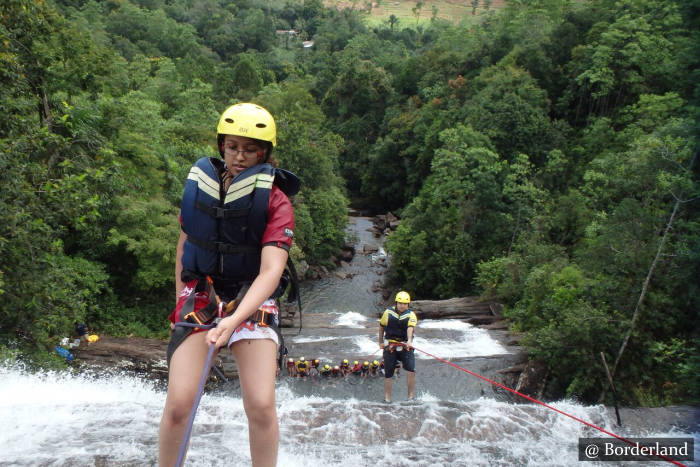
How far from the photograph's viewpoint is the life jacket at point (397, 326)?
30.9ft

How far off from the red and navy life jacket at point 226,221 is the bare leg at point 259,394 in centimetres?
46

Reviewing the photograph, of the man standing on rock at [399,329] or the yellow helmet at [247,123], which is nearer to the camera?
the yellow helmet at [247,123]

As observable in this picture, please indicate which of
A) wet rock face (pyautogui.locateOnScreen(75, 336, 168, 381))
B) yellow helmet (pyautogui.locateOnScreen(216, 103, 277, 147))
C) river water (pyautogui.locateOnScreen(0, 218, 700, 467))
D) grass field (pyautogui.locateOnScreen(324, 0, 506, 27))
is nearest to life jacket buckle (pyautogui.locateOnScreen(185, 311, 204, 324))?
yellow helmet (pyautogui.locateOnScreen(216, 103, 277, 147))

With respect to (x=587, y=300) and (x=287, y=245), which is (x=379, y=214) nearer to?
(x=587, y=300)

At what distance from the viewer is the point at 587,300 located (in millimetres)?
13609

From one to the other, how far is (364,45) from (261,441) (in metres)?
69.6

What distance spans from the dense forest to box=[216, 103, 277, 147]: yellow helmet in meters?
6.49

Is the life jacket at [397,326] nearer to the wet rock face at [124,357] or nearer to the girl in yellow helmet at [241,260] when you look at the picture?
the wet rock face at [124,357]

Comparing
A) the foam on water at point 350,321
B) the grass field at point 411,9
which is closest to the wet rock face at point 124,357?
the foam on water at point 350,321

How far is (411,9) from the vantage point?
12862cm

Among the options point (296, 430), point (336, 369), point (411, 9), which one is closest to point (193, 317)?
point (296, 430)

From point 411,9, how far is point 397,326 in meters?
136

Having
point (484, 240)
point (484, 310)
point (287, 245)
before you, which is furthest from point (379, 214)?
point (287, 245)

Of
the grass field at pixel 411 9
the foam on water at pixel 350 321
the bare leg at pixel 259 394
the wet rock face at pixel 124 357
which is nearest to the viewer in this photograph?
the bare leg at pixel 259 394
